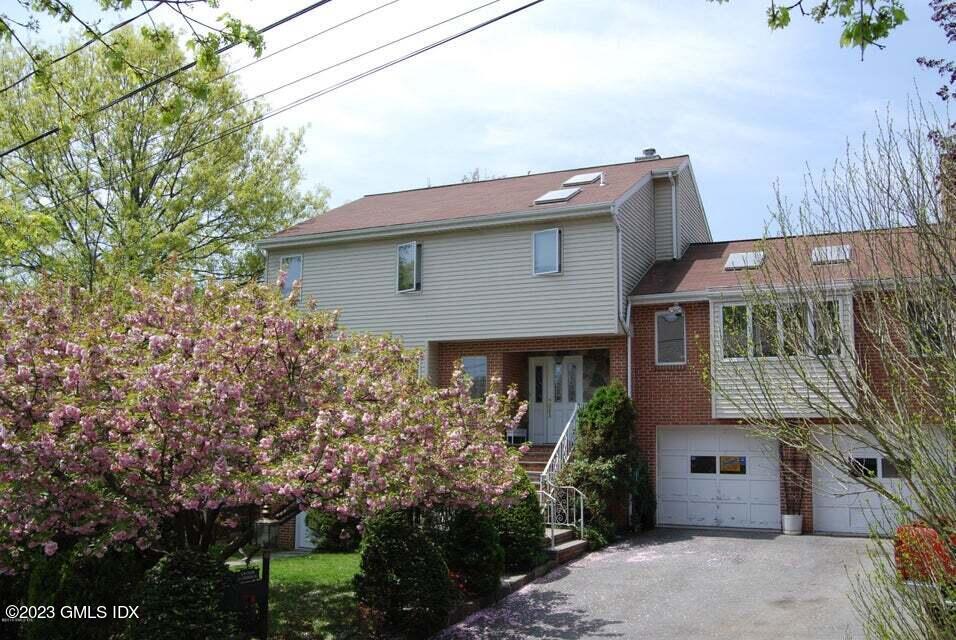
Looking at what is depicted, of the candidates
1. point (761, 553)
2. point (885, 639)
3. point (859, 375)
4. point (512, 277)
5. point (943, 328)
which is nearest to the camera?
point (885, 639)

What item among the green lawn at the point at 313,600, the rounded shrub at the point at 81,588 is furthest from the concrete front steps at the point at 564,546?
the rounded shrub at the point at 81,588

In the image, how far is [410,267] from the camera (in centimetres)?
2042

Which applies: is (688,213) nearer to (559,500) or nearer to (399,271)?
(399,271)

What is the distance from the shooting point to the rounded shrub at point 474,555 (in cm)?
1156

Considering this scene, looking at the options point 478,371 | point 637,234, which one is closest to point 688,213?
point 637,234

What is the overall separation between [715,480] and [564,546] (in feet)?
16.7

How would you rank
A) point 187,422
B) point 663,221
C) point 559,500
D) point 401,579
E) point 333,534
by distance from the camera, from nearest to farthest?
point 187,422
point 401,579
point 559,500
point 333,534
point 663,221

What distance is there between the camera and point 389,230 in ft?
66.8

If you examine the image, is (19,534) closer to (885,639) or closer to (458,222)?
(885,639)

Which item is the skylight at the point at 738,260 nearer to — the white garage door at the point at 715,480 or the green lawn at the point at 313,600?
the white garage door at the point at 715,480

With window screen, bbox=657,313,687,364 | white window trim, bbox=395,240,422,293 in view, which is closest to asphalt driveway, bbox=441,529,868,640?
window screen, bbox=657,313,687,364

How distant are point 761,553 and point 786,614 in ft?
13.5

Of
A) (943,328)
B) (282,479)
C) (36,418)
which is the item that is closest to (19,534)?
(36,418)

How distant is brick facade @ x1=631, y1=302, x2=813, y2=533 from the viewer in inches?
709
